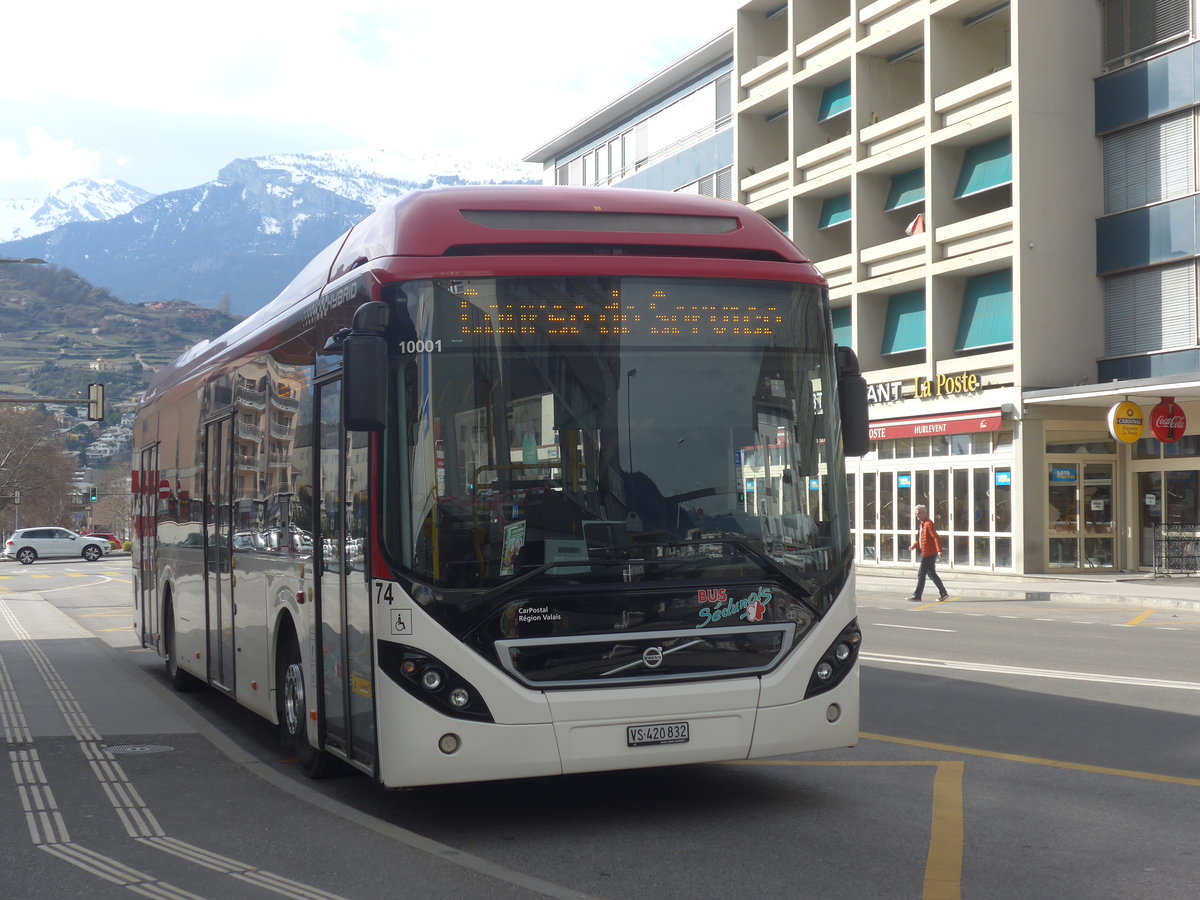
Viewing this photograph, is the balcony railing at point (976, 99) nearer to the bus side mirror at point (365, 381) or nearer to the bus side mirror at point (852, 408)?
the bus side mirror at point (852, 408)

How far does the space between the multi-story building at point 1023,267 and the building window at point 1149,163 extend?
0.15 ft

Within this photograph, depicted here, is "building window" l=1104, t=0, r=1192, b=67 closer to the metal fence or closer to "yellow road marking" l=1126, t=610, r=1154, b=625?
the metal fence

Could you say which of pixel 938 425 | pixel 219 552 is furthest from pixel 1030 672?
pixel 938 425

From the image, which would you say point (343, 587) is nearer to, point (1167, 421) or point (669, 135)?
point (1167, 421)

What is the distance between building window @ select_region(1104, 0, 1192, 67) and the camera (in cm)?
3134

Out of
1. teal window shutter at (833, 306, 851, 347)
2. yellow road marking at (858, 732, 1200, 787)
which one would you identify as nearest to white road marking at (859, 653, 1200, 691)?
yellow road marking at (858, 732, 1200, 787)

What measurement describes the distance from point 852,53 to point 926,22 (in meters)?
Result: 3.41

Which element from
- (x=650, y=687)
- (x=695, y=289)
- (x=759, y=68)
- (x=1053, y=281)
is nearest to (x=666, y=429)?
(x=695, y=289)

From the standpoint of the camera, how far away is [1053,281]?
1300 inches

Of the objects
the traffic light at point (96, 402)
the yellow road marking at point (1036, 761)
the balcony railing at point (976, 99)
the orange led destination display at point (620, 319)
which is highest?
the balcony railing at point (976, 99)

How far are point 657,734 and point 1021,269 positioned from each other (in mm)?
28211

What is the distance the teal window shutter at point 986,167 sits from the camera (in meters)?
34.2

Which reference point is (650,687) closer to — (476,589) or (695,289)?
(476,589)

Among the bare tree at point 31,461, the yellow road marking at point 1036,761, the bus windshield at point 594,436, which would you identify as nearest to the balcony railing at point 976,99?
the yellow road marking at point 1036,761
